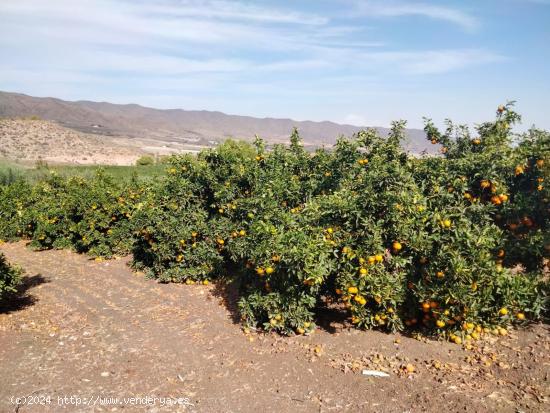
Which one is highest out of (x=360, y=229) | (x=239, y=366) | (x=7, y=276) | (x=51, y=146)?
(x=360, y=229)

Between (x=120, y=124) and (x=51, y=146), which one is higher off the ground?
(x=120, y=124)

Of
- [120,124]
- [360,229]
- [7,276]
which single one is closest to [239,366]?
[360,229]

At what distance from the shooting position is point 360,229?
16.5 ft

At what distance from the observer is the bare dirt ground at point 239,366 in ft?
13.1

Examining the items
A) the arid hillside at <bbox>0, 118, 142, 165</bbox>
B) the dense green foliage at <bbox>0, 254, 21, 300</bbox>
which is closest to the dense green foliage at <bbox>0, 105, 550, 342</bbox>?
the dense green foliage at <bbox>0, 254, 21, 300</bbox>

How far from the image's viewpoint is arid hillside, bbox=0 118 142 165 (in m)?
49.0

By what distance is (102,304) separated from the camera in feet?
21.9

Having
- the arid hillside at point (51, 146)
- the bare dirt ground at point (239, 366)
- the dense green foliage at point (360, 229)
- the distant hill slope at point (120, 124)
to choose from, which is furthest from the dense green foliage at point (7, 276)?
the distant hill slope at point (120, 124)

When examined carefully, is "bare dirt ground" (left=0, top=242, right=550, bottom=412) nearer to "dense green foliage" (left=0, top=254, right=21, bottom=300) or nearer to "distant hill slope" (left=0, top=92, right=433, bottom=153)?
"dense green foliage" (left=0, top=254, right=21, bottom=300)

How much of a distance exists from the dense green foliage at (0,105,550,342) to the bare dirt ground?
0.35 metres

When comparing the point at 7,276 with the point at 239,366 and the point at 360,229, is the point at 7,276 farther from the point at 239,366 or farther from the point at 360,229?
the point at 360,229

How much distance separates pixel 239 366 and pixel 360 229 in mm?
2122

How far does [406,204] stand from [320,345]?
198 centimetres

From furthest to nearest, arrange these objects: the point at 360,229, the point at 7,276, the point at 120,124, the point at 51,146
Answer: the point at 120,124 < the point at 51,146 < the point at 7,276 < the point at 360,229
